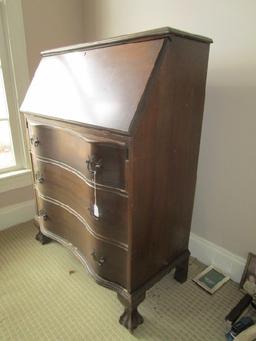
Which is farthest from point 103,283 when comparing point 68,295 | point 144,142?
point 144,142

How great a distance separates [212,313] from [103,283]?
0.57 m

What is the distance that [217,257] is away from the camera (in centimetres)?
156

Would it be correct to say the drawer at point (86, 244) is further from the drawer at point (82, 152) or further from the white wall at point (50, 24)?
the white wall at point (50, 24)

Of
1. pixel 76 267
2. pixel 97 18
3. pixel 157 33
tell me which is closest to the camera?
pixel 157 33

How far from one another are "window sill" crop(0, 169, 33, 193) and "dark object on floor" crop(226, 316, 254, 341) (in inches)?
64.6

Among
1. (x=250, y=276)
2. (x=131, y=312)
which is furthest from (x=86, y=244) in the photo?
(x=250, y=276)

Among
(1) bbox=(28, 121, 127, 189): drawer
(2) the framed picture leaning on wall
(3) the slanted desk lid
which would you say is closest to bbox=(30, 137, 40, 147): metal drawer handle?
(1) bbox=(28, 121, 127, 189): drawer

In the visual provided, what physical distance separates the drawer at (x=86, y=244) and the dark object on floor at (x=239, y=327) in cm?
51

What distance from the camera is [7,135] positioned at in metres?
1.96

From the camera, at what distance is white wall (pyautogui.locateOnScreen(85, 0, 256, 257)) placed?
1228 mm

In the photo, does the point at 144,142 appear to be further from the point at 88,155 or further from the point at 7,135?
the point at 7,135

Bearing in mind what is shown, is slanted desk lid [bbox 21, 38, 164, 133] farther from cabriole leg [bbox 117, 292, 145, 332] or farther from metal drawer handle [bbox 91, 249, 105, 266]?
cabriole leg [bbox 117, 292, 145, 332]

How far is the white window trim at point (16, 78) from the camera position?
67.4 inches

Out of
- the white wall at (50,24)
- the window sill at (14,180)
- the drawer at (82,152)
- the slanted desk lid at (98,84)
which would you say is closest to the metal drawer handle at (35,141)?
the drawer at (82,152)
